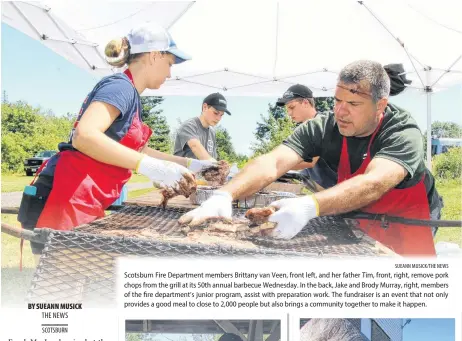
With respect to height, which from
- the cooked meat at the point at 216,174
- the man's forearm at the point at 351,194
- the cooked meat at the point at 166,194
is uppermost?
the cooked meat at the point at 216,174

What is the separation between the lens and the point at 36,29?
204 cm

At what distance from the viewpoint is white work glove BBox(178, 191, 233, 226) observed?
3.51 feet

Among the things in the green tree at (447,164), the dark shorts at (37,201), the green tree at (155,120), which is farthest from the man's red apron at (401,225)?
the green tree at (155,120)

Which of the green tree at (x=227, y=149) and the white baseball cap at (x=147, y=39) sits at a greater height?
the green tree at (x=227, y=149)

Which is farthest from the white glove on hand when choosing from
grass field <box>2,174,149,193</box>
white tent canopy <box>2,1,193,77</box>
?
white tent canopy <box>2,1,193,77</box>

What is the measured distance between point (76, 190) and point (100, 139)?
0.64 ft

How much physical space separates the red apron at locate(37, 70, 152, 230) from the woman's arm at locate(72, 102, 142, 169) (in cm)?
9

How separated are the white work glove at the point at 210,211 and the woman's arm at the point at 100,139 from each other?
0.19 m

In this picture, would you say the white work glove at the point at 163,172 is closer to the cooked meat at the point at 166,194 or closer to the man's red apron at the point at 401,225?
the cooked meat at the point at 166,194

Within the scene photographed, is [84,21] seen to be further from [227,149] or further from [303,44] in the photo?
[227,149]

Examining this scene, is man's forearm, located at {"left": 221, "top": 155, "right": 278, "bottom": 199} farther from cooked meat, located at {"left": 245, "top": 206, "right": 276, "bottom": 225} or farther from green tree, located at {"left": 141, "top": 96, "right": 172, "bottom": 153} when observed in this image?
green tree, located at {"left": 141, "top": 96, "right": 172, "bottom": 153}

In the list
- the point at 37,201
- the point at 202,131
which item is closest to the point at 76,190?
the point at 37,201

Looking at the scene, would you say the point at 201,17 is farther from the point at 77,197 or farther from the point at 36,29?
the point at 77,197

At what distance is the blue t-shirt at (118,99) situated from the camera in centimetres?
109
